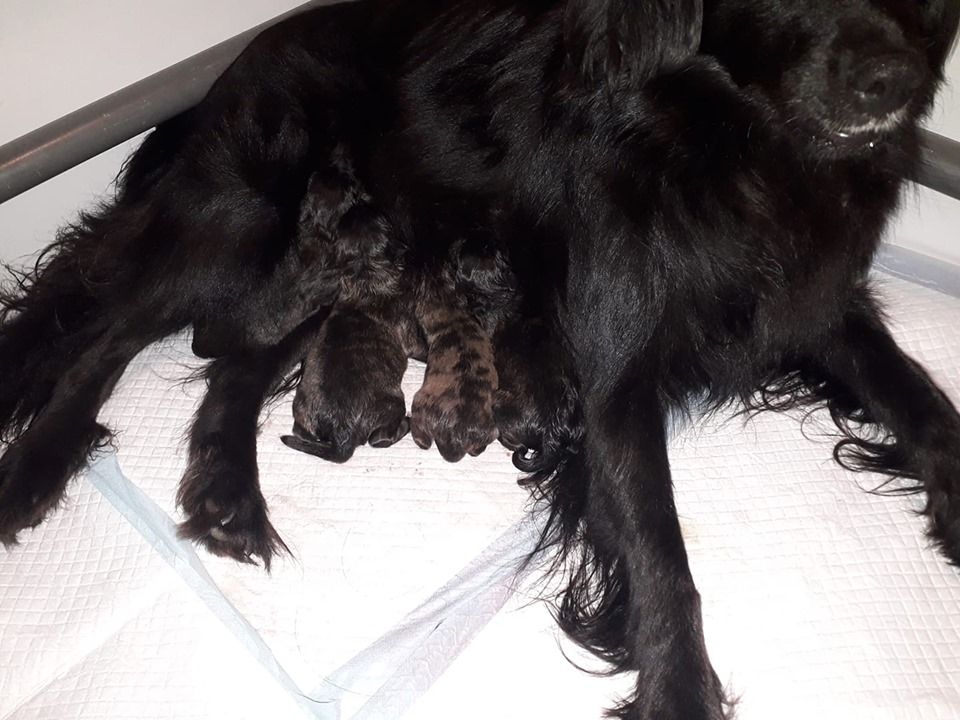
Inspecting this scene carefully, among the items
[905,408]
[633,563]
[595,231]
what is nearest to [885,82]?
[595,231]

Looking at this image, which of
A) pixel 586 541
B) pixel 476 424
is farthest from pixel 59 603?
pixel 586 541

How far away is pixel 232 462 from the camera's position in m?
1.65

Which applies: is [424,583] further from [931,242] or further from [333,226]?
[931,242]

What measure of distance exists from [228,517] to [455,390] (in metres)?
0.44

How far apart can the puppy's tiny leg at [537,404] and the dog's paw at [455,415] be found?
3 centimetres

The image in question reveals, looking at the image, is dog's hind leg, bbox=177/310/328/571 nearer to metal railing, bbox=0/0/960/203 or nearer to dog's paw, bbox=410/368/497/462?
dog's paw, bbox=410/368/497/462

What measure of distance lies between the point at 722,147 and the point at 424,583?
2.68 feet

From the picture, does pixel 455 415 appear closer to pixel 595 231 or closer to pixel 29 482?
pixel 595 231

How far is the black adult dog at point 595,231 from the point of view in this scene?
53.2 inches

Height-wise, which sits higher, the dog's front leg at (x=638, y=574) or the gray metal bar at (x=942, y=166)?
the gray metal bar at (x=942, y=166)

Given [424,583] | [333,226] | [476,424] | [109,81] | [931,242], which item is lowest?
[931,242]

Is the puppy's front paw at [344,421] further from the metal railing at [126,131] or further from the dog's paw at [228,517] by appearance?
the metal railing at [126,131]

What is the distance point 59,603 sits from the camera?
5.05 feet

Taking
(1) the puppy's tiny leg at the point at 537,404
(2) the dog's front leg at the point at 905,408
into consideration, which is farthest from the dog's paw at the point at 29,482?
(2) the dog's front leg at the point at 905,408
